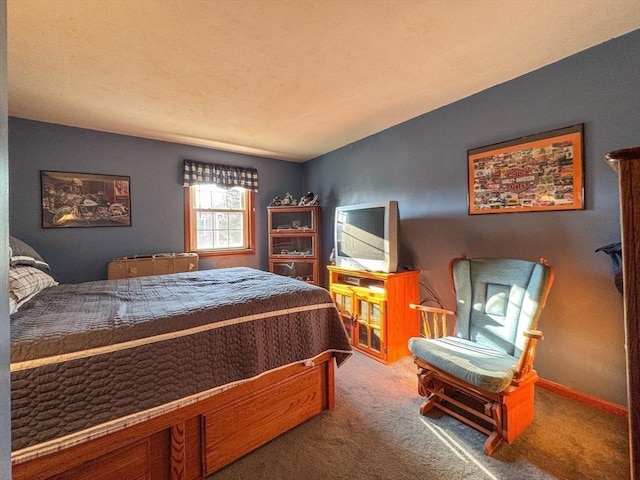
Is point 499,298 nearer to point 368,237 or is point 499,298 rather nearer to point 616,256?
point 616,256

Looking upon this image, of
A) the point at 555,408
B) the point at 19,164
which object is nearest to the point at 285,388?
the point at 555,408

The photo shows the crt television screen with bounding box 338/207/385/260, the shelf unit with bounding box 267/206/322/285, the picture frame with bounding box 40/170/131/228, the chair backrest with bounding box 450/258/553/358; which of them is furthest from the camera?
the shelf unit with bounding box 267/206/322/285

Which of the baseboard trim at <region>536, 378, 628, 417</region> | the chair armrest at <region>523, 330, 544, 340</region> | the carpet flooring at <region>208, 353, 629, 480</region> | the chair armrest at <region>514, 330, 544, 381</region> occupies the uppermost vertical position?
the chair armrest at <region>523, 330, 544, 340</region>

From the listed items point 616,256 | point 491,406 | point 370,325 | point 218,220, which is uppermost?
point 218,220

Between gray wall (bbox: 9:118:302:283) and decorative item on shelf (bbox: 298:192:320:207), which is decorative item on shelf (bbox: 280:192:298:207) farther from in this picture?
gray wall (bbox: 9:118:302:283)

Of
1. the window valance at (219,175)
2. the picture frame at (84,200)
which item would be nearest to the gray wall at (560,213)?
the window valance at (219,175)

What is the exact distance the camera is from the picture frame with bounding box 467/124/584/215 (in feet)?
6.37

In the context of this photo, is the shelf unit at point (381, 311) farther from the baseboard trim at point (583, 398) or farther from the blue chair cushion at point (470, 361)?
the baseboard trim at point (583, 398)

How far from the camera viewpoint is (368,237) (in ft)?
9.43

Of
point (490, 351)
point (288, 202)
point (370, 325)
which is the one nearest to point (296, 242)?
point (288, 202)

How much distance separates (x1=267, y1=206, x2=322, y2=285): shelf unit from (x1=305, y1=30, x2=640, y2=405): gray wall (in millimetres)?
1593

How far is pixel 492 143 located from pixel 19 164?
449cm

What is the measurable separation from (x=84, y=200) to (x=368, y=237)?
315 cm

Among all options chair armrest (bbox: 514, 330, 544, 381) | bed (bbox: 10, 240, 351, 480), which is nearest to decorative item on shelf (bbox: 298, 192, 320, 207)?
bed (bbox: 10, 240, 351, 480)
